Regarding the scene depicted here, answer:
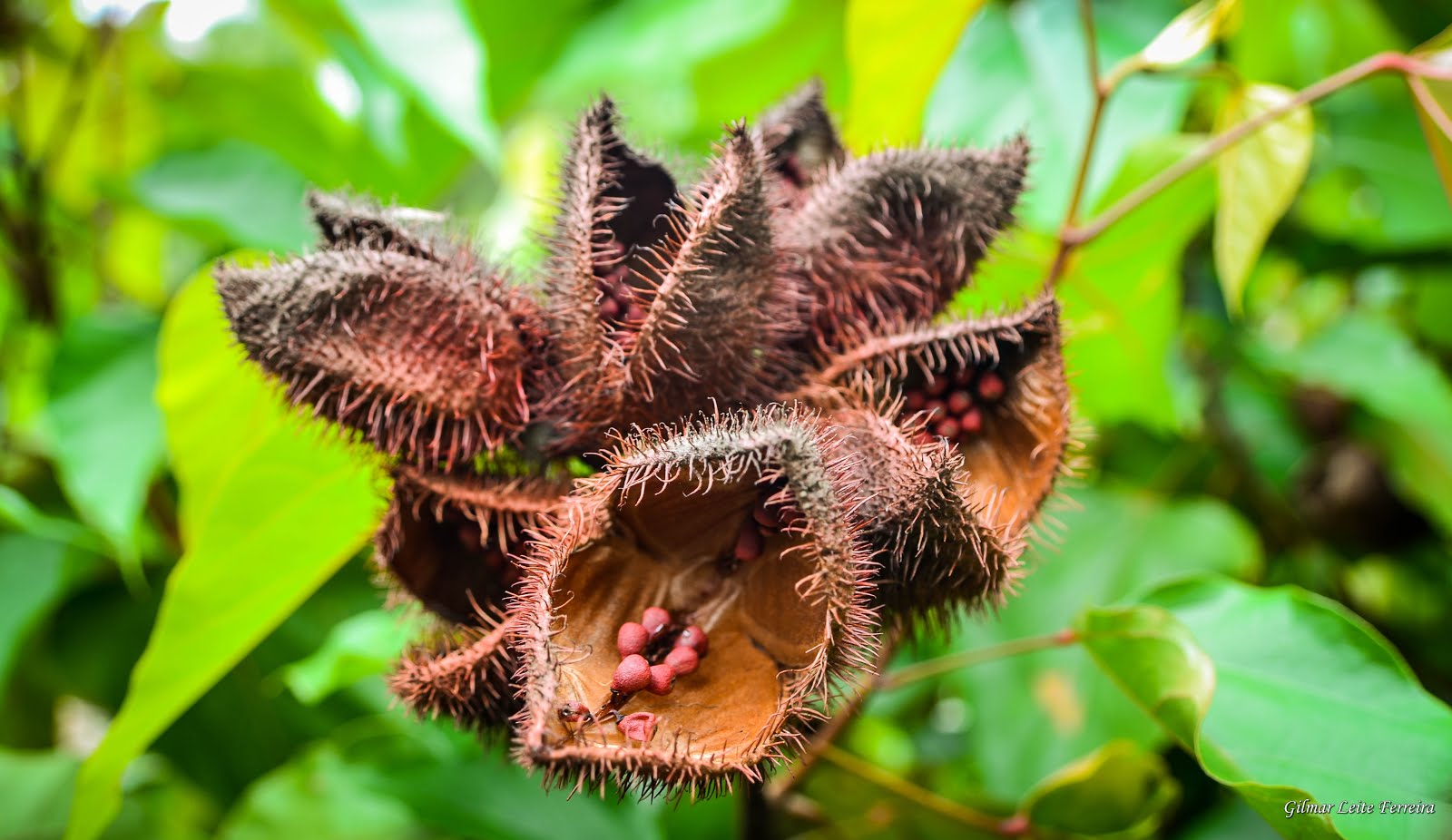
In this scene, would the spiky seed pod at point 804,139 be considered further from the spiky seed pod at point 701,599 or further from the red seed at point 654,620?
the red seed at point 654,620

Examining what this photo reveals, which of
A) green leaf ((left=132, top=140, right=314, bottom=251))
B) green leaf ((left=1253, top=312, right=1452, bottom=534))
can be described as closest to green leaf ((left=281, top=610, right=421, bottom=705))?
green leaf ((left=132, top=140, right=314, bottom=251))

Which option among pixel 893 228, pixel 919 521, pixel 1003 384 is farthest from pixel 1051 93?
pixel 919 521

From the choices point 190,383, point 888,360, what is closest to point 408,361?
point 888,360

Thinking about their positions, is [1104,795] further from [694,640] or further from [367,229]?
[367,229]

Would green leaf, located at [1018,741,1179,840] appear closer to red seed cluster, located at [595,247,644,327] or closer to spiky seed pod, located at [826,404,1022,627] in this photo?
spiky seed pod, located at [826,404,1022,627]

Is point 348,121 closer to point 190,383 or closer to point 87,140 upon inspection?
point 87,140

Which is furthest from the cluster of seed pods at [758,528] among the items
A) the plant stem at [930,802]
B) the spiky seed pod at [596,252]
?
the plant stem at [930,802]
